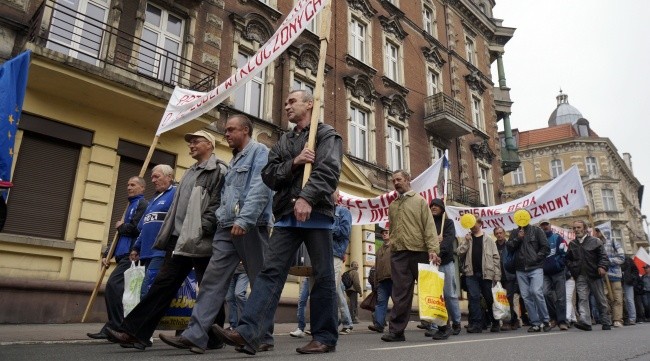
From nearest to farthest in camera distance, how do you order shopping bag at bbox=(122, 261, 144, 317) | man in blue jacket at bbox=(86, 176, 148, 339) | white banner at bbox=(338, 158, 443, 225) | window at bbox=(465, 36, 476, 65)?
1. shopping bag at bbox=(122, 261, 144, 317)
2. man in blue jacket at bbox=(86, 176, 148, 339)
3. white banner at bbox=(338, 158, 443, 225)
4. window at bbox=(465, 36, 476, 65)

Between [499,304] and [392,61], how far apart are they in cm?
1350

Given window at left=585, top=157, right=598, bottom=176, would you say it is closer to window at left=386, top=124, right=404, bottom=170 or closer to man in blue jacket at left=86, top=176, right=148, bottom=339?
window at left=386, top=124, right=404, bottom=170

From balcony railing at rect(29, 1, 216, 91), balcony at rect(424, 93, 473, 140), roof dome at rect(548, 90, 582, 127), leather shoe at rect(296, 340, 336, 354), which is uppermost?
roof dome at rect(548, 90, 582, 127)

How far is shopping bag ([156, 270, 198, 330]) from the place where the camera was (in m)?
4.30

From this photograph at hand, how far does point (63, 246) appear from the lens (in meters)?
8.63

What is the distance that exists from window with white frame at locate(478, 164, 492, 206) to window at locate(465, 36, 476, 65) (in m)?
5.94

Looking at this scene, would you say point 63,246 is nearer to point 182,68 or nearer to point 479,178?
point 182,68

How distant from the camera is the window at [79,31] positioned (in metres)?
9.39

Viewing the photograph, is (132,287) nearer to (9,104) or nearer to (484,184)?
(9,104)

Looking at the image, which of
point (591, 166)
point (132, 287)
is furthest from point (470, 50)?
point (591, 166)

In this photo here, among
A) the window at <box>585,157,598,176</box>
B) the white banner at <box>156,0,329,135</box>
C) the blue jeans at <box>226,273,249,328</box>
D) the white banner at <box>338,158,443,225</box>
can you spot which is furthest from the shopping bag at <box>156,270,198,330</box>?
the window at <box>585,157,598,176</box>

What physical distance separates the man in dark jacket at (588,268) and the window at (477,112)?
16.1 meters

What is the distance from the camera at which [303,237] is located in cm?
358

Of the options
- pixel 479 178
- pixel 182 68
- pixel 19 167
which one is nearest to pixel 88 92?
pixel 19 167
